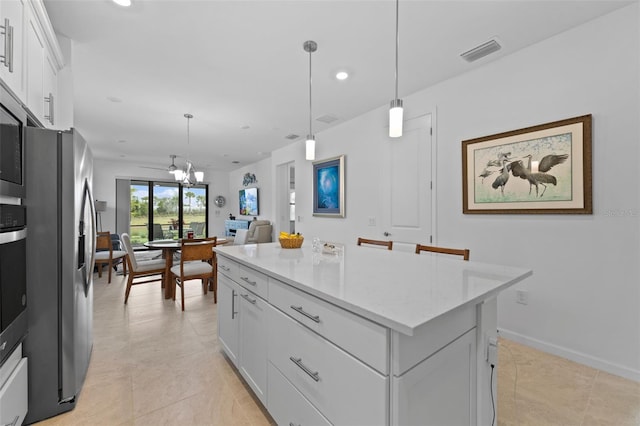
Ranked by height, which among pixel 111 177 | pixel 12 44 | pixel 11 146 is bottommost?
pixel 11 146

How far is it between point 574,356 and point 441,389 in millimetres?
2013

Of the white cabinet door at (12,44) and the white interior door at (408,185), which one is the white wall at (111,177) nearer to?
the white cabinet door at (12,44)

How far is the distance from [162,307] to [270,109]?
295cm

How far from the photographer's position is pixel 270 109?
3.88 metres

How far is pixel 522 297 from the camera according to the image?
248 centimetres

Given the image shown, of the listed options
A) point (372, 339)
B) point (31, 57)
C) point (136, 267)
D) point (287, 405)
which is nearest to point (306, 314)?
point (372, 339)

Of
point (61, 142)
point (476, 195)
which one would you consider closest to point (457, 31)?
point (476, 195)

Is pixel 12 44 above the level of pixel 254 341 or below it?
above

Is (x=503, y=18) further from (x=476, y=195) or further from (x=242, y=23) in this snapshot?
(x=242, y=23)

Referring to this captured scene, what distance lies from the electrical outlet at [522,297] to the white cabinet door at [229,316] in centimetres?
242

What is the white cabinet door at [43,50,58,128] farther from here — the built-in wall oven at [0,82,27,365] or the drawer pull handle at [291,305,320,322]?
the drawer pull handle at [291,305,320,322]

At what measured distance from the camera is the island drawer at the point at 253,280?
159 centimetres

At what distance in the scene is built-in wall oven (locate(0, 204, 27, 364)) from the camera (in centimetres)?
128

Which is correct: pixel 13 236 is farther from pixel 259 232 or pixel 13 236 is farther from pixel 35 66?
pixel 259 232
